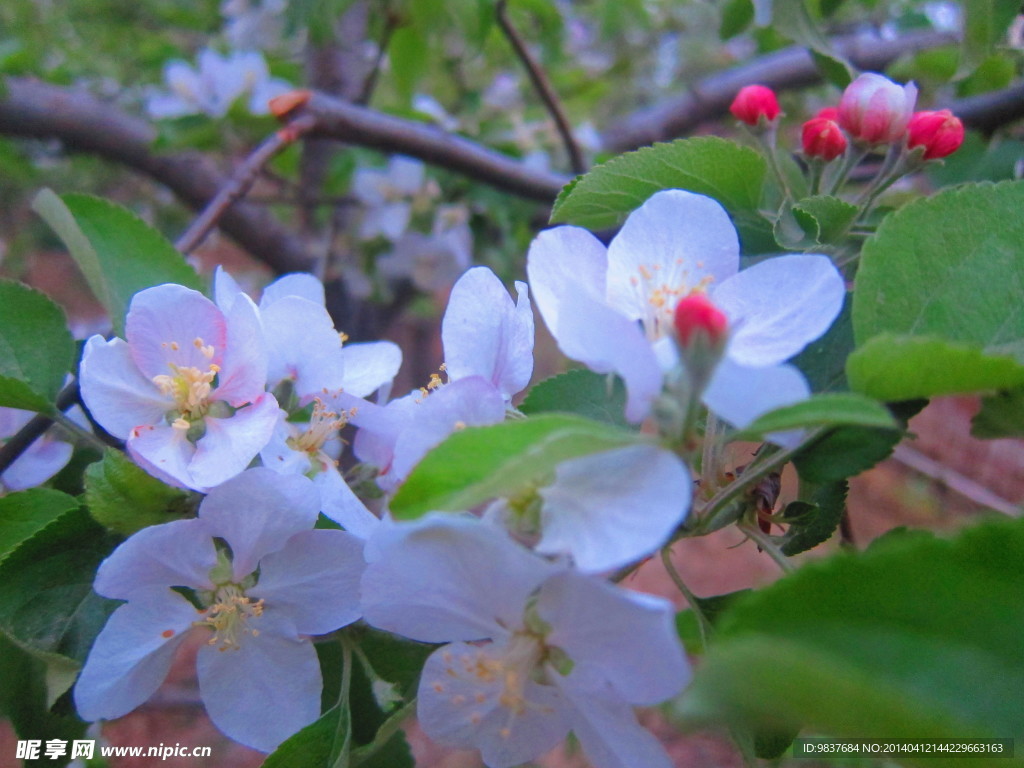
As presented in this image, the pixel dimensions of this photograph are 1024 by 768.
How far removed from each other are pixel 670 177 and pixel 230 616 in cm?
51

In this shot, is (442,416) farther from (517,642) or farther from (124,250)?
(124,250)

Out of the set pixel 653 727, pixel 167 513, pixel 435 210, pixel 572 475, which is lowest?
pixel 653 727

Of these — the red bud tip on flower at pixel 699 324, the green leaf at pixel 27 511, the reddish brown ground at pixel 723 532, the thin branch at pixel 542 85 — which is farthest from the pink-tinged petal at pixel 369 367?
the reddish brown ground at pixel 723 532

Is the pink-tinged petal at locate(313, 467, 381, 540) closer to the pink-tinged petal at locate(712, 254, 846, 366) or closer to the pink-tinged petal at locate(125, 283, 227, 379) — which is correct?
the pink-tinged petal at locate(125, 283, 227, 379)

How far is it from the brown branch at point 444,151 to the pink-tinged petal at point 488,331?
2.32 ft

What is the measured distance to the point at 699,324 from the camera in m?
0.37

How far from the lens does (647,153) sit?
0.58 m

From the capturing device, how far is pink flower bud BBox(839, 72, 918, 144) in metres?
0.65

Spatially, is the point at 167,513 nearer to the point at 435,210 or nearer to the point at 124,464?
the point at 124,464

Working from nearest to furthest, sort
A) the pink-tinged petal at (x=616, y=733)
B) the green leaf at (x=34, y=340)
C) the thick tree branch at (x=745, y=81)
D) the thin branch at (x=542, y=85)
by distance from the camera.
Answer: the pink-tinged petal at (x=616, y=733)
the green leaf at (x=34, y=340)
the thin branch at (x=542, y=85)
the thick tree branch at (x=745, y=81)

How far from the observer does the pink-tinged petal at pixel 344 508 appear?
56 centimetres

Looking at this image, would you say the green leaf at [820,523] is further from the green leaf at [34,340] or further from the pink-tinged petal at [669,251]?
the green leaf at [34,340]

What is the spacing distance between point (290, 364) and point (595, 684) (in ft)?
1.21

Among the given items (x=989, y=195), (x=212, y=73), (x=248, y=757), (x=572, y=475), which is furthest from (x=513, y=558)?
(x=248, y=757)
